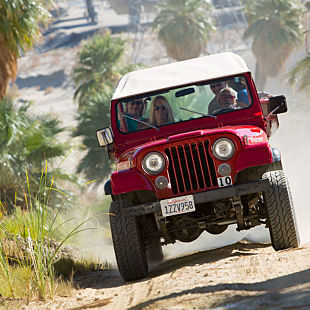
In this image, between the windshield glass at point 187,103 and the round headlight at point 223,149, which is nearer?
the round headlight at point 223,149

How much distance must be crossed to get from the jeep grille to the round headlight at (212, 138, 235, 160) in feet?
0.30

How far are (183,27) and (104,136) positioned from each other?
117ft

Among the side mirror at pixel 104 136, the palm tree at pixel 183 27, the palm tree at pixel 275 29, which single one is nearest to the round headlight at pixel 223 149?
the side mirror at pixel 104 136

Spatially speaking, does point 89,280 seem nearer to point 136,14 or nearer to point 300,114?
point 300,114

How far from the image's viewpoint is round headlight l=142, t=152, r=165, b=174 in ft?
22.4

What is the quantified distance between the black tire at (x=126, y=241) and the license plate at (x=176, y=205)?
37 cm

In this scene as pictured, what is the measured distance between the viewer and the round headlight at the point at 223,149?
677 cm

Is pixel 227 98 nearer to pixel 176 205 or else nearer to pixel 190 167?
pixel 190 167

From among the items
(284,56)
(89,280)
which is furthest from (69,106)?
(89,280)

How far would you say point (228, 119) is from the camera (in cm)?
784

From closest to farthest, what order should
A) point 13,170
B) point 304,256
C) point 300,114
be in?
point 304,256 < point 13,170 < point 300,114

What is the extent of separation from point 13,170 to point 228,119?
915 cm

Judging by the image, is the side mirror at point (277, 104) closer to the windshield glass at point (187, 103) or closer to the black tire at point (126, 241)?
the windshield glass at point (187, 103)

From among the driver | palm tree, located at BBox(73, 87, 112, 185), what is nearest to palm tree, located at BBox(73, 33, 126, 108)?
palm tree, located at BBox(73, 87, 112, 185)
